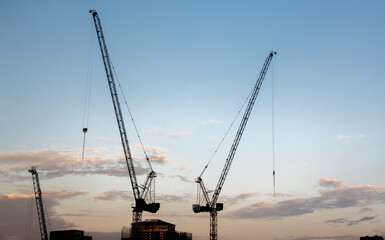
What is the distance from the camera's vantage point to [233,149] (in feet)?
596

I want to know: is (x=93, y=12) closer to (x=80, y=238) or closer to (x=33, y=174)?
(x=33, y=174)

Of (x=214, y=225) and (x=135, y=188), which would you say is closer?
(x=135, y=188)

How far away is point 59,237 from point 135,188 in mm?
53397

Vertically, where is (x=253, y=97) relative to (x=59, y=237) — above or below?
above

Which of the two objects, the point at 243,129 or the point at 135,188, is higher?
the point at 243,129

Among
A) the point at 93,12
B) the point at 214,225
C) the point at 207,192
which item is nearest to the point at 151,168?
the point at 207,192

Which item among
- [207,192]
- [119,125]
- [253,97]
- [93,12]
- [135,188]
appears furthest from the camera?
[207,192]

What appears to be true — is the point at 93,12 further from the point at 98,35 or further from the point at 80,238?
the point at 80,238

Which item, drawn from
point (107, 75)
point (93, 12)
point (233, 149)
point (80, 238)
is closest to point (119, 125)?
point (107, 75)

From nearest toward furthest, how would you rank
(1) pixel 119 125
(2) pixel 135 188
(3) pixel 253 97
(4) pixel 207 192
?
(1) pixel 119 125, (2) pixel 135 188, (3) pixel 253 97, (4) pixel 207 192

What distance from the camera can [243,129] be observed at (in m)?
182

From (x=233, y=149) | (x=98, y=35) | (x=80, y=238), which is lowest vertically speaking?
(x=80, y=238)

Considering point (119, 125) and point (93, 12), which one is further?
point (119, 125)

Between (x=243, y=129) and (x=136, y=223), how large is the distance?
68.3m
